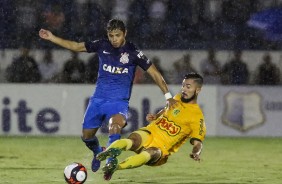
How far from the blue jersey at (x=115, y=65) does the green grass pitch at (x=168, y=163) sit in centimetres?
104

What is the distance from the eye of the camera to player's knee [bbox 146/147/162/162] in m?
9.11

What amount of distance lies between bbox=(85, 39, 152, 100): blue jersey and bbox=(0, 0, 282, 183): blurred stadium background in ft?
19.5

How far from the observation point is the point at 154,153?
9.13 meters

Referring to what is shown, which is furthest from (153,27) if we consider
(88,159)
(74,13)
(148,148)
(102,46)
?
(148,148)

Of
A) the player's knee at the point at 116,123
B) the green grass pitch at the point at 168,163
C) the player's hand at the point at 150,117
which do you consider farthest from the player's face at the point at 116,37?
the green grass pitch at the point at 168,163

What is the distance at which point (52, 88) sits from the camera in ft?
55.5

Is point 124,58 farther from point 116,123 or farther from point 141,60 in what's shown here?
point 116,123

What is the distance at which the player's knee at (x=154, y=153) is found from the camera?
9.11 meters

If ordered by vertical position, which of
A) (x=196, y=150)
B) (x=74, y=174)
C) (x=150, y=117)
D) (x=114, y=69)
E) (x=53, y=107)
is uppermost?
(x=114, y=69)

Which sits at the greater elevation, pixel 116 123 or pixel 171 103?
pixel 171 103

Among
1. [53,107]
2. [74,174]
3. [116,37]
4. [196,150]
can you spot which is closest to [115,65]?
[116,37]

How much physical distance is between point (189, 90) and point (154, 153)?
80cm

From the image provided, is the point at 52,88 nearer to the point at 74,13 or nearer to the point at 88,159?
the point at 74,13

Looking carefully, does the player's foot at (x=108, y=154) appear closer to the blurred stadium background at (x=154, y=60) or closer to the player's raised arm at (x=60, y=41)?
the player's raised arm at (x=60, y=41)
